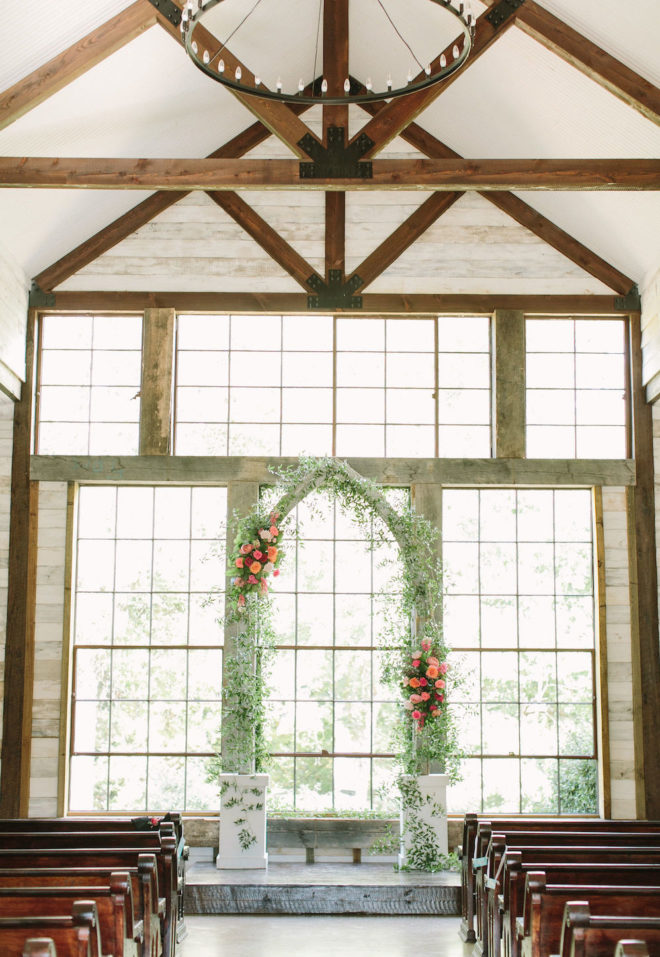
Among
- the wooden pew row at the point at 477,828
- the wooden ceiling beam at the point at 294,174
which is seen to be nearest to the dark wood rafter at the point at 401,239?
the wooden ceiling beam at the point at 294,174

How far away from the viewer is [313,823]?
8.50 metres

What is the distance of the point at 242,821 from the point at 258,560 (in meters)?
2.03

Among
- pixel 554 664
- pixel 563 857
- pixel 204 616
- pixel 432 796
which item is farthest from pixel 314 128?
pixel 563 857

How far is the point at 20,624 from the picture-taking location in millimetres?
8781

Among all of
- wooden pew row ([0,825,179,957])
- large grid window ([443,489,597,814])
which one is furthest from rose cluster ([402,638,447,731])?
wooden pew row ([0,825,179,957])

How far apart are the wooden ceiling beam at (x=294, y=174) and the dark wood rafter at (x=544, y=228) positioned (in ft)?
6.66

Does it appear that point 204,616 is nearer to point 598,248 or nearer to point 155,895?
point 155,895

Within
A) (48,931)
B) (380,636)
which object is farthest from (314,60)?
(48,931)

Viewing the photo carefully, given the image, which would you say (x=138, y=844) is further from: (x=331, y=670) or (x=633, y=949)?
(x=633, y=949)

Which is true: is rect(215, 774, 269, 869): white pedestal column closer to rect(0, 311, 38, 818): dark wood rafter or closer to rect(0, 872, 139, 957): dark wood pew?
rect(0, 311, 38, 818): dark wood rafter

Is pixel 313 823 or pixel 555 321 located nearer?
pixel 313 823

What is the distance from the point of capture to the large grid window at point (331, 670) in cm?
874

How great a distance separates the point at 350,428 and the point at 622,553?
2.59 m

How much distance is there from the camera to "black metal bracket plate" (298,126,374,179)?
7.24 m
